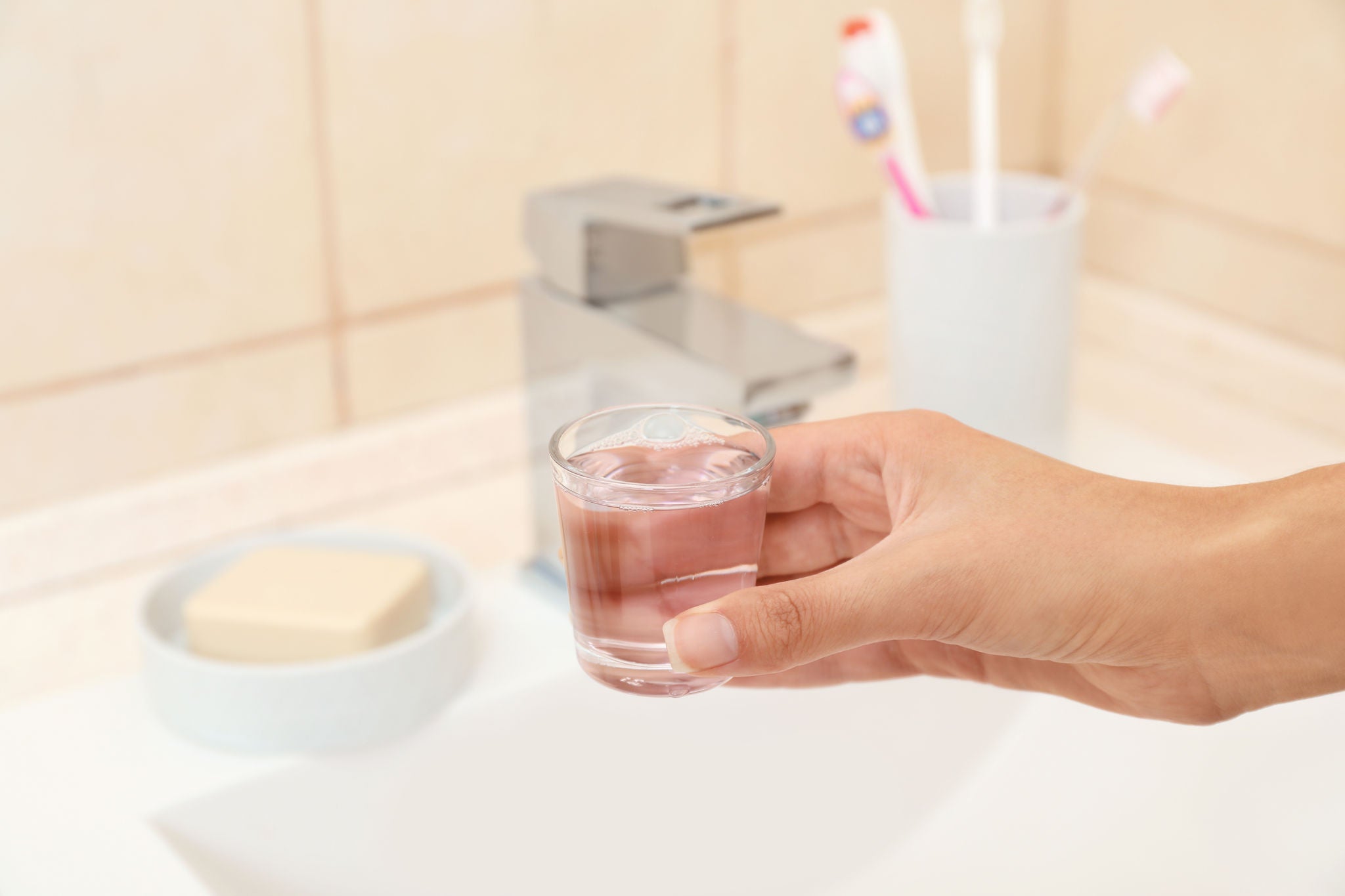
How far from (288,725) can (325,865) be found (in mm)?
65

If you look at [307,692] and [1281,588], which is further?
[307,692]

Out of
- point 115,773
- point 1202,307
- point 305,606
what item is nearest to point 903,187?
point 1202,307

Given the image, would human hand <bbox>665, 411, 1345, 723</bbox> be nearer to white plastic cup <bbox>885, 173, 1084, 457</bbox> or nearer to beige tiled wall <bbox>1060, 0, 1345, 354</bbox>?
white plastic cup <bbox>885, 173, 1084, 457</bbox>

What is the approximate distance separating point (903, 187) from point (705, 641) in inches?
16.7

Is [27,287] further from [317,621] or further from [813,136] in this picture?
[813,136]

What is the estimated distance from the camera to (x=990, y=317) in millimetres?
762

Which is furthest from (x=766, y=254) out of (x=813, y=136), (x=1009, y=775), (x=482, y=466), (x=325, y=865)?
(x=325, y=865)

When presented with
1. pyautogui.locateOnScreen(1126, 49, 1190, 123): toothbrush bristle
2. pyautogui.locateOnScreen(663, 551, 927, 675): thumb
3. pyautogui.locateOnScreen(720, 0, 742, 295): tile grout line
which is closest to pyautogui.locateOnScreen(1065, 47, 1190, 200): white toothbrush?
pyautogui.locateOnScreen(1126, 49, 1190, 123): toothbrush bristle

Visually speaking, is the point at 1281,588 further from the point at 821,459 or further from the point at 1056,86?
the point at 1056,86

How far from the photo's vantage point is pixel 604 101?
831 mm

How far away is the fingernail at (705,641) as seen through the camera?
430mm

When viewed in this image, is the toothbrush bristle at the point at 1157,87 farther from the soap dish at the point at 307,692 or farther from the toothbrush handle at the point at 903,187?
the soap dish at the point at 307,692

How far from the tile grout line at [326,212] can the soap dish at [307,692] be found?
0.19 meters

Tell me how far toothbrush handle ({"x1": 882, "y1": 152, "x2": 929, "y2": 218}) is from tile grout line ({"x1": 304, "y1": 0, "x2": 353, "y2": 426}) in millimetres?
304
